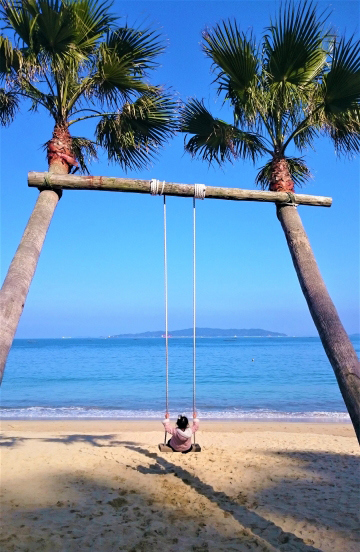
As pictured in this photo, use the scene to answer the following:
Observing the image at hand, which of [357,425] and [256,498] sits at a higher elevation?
[357,425]

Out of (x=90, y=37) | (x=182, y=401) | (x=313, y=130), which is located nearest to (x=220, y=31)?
(x=90, y=37)

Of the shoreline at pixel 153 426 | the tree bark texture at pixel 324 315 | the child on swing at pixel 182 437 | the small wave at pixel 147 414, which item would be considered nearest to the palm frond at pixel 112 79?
the tree bark texture at pixel 324 315

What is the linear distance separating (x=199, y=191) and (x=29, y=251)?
187 centimetres

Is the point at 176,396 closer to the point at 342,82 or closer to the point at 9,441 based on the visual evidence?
the point at 9,441

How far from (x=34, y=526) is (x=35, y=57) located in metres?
4.86

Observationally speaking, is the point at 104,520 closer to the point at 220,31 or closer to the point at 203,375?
the point at 220,31

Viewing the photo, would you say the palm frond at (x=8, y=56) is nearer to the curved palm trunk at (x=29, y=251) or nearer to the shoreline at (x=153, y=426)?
the curved palm trunk at (x=29, y=251)

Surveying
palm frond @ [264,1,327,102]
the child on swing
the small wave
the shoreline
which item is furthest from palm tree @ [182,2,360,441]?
the small wave

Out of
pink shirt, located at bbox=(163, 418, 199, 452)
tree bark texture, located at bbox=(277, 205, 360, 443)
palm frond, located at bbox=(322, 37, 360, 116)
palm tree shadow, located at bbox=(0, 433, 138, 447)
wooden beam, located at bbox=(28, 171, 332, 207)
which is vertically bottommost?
pink shirt, located at bbox=(163, 418, 199, 452)

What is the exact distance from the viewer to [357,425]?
2.99m

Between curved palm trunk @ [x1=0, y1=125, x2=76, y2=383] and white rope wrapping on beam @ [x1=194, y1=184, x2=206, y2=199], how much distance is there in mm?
1290

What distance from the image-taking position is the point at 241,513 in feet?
16.8

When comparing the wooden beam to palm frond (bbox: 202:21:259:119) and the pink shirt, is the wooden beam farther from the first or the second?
the pink shirt

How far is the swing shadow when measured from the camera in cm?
437
